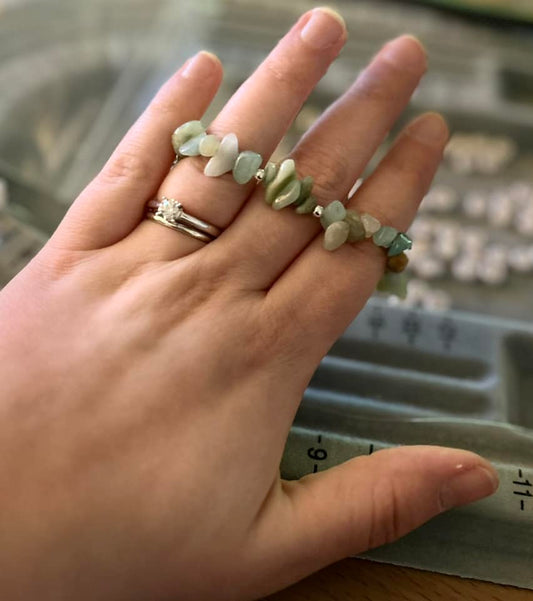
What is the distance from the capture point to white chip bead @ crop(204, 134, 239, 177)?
1.66 ft

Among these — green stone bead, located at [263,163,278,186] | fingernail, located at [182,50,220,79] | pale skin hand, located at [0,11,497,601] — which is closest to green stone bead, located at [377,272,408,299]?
pale skin hand, located at [0,11,497,601]

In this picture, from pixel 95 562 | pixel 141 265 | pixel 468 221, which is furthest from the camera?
pixel 468 221

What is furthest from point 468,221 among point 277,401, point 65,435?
point 65,435

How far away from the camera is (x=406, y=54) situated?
23.5 inches

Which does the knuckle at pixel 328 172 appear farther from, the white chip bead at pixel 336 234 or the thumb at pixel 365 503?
the thumb at pixel 365 503

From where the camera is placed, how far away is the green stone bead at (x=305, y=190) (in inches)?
20.1

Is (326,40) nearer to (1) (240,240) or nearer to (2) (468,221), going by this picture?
(1) (240,240)

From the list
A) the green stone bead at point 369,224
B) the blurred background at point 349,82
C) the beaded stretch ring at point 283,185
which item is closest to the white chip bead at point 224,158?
the beaded stretch ring at point 283,185

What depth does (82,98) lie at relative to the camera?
1032 mm

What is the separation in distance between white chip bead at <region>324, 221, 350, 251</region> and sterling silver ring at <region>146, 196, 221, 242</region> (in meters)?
0.09

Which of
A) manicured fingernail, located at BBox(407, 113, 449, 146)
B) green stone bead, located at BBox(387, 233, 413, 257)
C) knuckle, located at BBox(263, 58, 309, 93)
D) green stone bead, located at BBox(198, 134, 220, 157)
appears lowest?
green stone bead, located at BBox(387, 233, 413, 257)

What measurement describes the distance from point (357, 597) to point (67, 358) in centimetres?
25

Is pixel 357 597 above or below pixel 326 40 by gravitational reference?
below

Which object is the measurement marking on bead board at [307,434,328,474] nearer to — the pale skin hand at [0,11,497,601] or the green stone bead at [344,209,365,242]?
the pale skin hand at [0,11,497,601]
